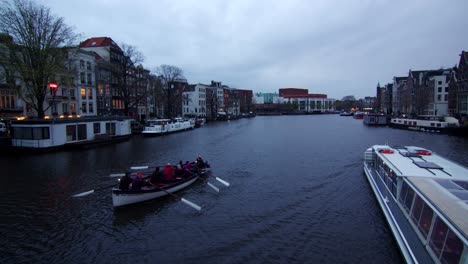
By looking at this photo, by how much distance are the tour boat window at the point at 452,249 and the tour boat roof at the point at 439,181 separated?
0.35m

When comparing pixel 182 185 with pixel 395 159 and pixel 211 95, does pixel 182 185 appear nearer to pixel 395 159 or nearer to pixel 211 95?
pixel 395 159

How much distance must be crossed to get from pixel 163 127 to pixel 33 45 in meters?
27.1

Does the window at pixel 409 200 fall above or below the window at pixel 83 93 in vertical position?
below

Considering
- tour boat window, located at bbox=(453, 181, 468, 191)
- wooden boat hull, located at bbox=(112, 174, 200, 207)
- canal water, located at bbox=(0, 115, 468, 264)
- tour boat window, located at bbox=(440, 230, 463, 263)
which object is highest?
tour boat window, located at bbox=(453, 181, 468, 191)

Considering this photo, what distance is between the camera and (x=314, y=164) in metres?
29.2

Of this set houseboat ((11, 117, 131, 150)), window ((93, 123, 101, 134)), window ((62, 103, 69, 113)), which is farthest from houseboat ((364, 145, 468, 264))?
window ((62, 103, 69, 113))

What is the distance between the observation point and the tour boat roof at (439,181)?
8.64m

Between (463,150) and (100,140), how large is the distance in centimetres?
4809

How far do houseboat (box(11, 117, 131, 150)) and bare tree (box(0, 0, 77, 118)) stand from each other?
438 cm

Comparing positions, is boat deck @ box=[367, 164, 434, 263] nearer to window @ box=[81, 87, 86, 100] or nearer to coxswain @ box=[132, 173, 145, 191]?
coxswain @ box=[132, 173, 145, 191]

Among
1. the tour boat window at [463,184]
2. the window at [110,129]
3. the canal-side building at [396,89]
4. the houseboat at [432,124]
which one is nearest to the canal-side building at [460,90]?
the houseboat at [432,124]

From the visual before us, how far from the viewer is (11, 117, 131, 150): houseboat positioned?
114 feet

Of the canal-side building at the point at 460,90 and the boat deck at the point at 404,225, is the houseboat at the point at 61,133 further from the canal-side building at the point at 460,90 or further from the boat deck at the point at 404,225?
the canal-side building at the point at 460,90

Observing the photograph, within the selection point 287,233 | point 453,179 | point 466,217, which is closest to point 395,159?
point 453,179
